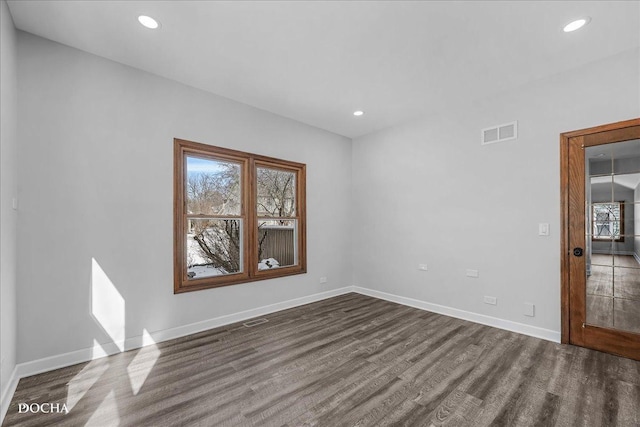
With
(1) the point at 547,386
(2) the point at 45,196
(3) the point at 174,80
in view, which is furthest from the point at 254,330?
(3) the point at 174,80

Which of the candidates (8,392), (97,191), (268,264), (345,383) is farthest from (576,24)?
(8,392)

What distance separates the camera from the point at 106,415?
Answer: 78.2 inches

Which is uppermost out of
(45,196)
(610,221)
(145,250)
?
(45,196)

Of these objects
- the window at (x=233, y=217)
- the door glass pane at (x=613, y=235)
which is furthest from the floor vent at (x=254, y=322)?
the door glass pane at (x=613, y=235)

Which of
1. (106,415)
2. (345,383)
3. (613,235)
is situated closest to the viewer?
(106,415)

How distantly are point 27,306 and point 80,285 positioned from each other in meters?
0.37

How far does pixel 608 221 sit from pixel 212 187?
4.44 meters

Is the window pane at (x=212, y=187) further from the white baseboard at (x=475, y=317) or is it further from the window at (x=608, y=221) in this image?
the window at (x=608, y=221)

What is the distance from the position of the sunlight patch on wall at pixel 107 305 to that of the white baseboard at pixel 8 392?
0.63 meters

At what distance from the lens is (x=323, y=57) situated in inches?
115

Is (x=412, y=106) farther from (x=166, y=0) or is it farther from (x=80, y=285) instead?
(x=80, y=285)

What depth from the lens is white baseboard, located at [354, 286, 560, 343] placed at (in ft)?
10.7

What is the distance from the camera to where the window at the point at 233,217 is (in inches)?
136

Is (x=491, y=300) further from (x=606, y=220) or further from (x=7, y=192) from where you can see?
(x=7, y=192)
